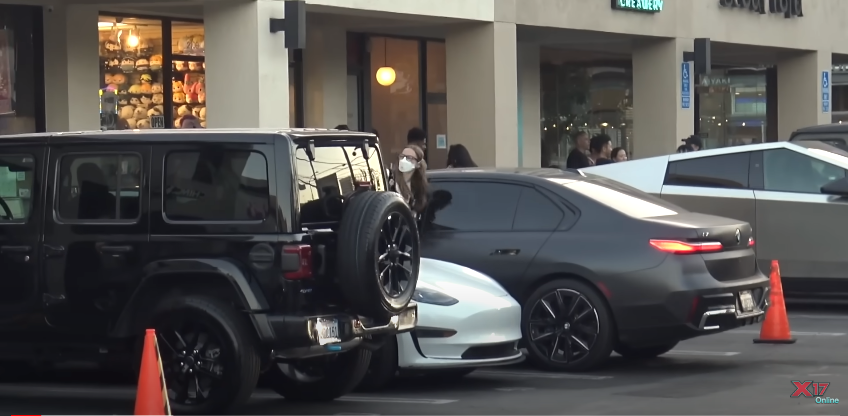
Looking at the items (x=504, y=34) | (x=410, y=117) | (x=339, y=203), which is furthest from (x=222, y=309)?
(x=410, y=117)

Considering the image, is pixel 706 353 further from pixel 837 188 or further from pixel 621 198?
pixel 837 188

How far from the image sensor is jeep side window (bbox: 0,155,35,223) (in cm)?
845

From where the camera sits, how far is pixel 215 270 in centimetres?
787

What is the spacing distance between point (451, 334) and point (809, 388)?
8.06 feet

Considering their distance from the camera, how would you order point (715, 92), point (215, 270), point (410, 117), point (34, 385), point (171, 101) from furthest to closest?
1. point (715, 92)
2. point (410, 117)
3. point (171, 101)
4. point (34, 385)
5. point (215, 270)

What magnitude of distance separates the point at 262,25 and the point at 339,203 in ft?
26.0

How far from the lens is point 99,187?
834cm

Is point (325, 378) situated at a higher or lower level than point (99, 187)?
lower

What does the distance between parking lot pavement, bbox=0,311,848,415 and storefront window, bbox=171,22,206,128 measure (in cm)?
870

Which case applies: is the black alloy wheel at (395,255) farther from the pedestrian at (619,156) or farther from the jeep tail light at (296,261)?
the pedestrian at (619,156)

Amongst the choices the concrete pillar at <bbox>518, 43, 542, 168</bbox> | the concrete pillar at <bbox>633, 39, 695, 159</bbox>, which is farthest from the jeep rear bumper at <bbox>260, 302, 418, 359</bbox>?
the concrete pillar at <bbox>518, 43, 542, 168</bbox>

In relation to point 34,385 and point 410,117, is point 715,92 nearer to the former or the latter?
point 410,117

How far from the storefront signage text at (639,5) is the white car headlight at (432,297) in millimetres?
13284

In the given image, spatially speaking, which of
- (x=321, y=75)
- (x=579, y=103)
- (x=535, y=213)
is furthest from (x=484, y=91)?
(x=535, y=213)
